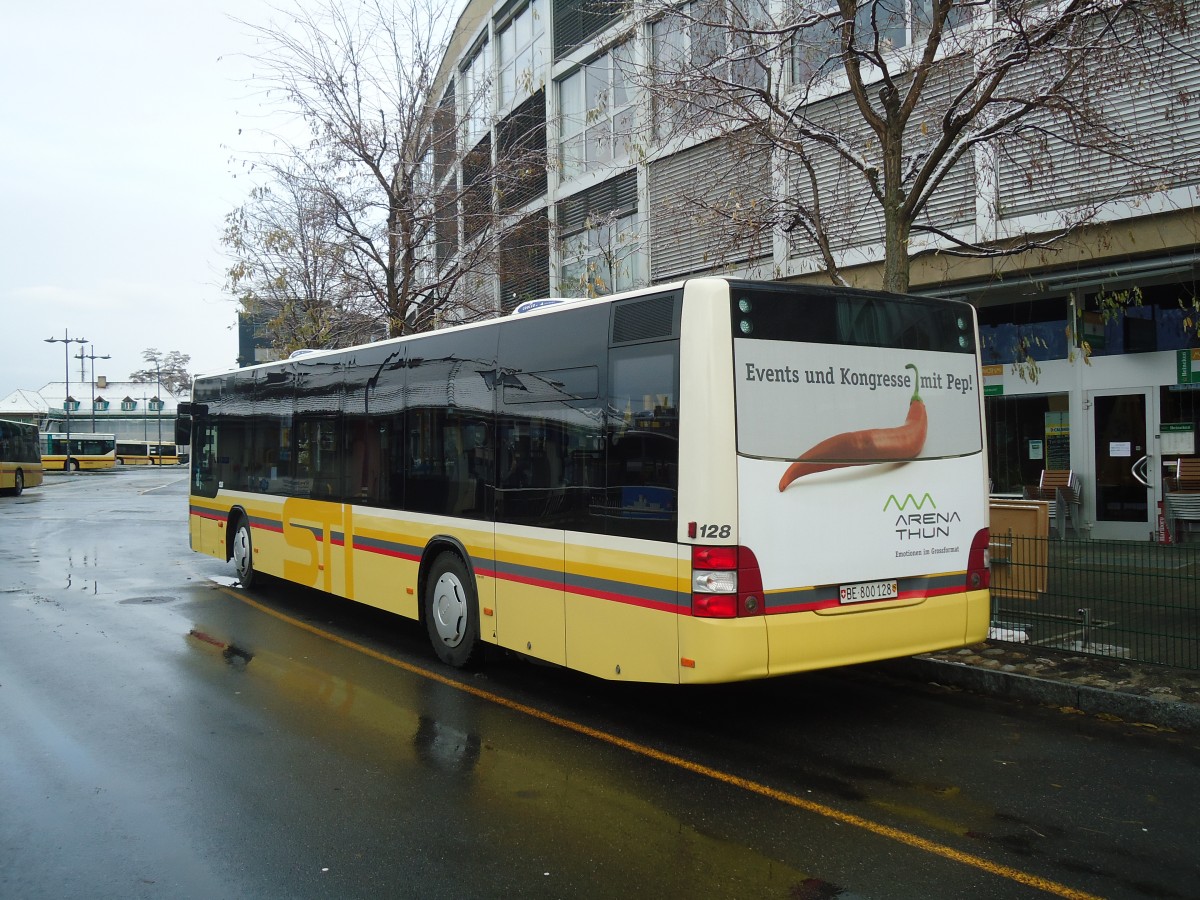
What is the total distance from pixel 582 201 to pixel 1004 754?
18.5 meters

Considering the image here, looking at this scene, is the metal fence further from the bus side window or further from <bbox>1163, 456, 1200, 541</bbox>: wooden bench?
<bbox>1163, 456, 1200, 541</bbox>: wooden bench

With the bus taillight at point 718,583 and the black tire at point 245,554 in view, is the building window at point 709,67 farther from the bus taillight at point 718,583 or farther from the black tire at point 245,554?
the black tire at point 245,554

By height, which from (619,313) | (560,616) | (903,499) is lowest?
(560,616)

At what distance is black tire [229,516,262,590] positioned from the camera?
42.7 feet

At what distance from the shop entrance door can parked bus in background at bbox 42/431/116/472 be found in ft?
232

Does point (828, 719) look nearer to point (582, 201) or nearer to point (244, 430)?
point (244, 430)

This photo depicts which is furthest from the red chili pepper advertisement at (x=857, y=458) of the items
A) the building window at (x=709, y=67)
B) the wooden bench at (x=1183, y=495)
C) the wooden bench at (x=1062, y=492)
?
the wooden bench at (x=1062, y=492)

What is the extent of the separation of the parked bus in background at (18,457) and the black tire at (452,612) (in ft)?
120

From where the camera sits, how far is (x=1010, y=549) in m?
9.14

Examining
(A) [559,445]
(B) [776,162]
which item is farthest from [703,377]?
(B) [776,162]

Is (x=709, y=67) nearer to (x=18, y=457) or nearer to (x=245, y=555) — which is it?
(x=245, y=555)

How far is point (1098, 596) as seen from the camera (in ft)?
29.0

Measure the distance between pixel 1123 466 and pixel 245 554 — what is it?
513 inches

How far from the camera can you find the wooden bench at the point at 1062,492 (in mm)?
15398
